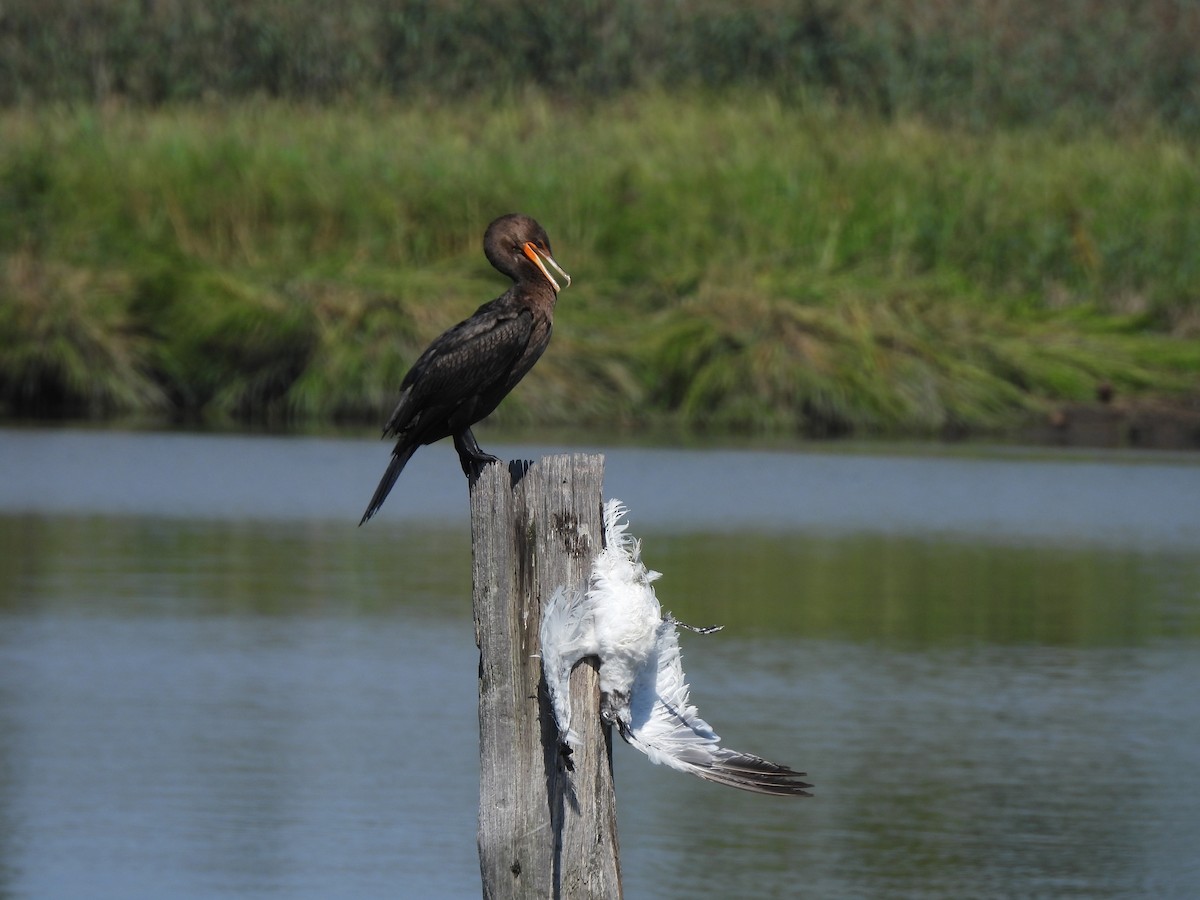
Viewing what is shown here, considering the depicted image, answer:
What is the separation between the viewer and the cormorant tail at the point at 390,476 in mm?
4246

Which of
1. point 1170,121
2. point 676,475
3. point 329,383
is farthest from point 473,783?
point 1170,121

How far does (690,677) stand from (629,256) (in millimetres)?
8345

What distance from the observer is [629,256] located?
14.7 metres

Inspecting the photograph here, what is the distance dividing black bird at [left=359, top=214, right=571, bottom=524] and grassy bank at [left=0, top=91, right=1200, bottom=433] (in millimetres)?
8564

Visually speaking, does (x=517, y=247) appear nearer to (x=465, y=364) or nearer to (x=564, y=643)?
(x=465, y=364)

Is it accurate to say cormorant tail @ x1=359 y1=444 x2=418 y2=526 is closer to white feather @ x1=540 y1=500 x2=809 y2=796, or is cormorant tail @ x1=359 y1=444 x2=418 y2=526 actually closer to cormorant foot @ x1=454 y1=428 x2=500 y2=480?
cormorant foot @ x1=454 y1=428 x2=500 y2=480

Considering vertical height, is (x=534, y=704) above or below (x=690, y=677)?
above

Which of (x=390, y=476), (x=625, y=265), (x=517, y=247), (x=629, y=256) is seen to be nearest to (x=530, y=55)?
(x=629, y=256)

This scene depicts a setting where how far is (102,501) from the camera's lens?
10.0 m

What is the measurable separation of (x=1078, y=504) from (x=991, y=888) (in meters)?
5.84

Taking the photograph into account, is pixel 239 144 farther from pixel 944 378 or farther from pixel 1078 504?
pixel 1078 504

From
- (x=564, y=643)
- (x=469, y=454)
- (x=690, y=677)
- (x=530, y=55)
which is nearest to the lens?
(x=564, y=643)

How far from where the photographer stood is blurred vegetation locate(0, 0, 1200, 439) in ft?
44.1

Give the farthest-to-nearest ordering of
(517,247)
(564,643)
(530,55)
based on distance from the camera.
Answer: (530,55) → (517,247) → (564,643)
